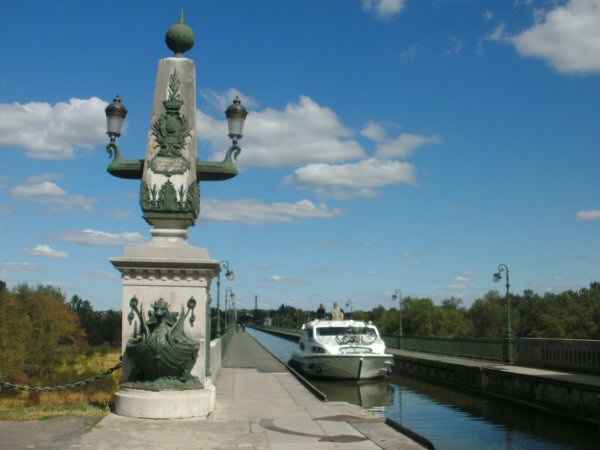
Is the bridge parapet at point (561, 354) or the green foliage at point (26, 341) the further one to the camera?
the green foliage at point (26, 341)

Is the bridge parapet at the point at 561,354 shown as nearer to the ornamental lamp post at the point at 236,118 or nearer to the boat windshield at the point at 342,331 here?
the boat windshield at the point at 342,331

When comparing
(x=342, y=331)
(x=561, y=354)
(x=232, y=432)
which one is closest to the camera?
(x=232, y=432)

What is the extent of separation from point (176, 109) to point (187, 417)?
536 cm

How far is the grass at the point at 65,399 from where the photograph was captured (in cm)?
1129

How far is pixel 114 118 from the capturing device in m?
12.6

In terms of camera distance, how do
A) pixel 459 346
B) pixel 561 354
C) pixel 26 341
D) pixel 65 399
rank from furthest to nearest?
pixel 26 341 → pixel 459 346 → pixel 561 354 → pixel 65 399

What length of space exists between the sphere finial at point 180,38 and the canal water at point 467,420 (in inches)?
359

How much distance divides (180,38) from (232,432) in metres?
7.17

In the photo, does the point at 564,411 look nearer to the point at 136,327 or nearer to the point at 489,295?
the point at 136,327

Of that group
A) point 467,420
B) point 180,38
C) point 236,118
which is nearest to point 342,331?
point 467,420

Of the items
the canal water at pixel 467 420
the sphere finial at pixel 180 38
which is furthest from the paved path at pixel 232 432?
the sphere finial at pixel 180 38

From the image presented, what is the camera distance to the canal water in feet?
46.8

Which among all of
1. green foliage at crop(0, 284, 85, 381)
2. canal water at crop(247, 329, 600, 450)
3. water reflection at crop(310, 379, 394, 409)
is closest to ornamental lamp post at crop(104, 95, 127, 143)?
canal water at crop(247, 329, 600, 450)

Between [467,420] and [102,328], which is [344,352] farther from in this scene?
[102,328]
